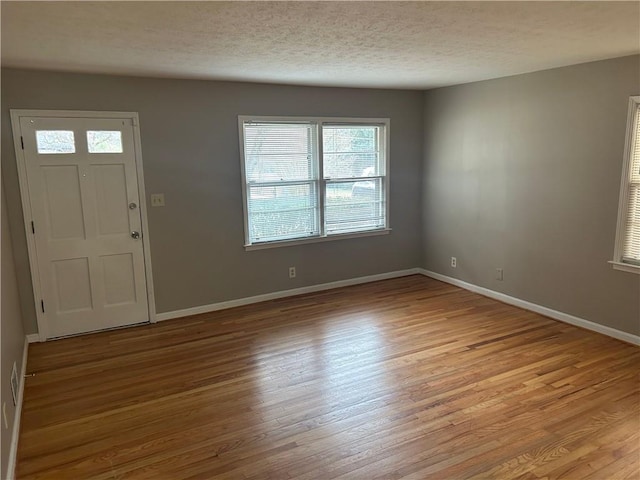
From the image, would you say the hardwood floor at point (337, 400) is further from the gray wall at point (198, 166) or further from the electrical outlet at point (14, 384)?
the gray wall at point (198, 166)

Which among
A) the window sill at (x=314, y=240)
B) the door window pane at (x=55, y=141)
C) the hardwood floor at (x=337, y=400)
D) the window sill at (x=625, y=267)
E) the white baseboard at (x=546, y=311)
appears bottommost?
the hardwood floor at (x=337, y=400)

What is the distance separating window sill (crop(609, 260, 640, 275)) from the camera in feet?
11.7

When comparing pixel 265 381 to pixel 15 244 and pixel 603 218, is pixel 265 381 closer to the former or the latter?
pixel 15 244

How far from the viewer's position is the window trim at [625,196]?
137 inches

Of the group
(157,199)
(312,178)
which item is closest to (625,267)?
(312,178)

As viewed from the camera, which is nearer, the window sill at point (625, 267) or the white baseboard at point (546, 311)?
the window sill at point (625, 267)

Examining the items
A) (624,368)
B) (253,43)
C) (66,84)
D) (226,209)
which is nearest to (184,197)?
(226,209)

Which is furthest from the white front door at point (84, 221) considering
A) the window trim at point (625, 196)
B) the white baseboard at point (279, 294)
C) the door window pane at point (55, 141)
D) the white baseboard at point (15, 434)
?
the window trim at point (625, 196)

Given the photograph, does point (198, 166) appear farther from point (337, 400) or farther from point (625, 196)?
point (625, 196)

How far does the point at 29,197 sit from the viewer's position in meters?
3.73

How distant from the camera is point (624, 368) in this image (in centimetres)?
325

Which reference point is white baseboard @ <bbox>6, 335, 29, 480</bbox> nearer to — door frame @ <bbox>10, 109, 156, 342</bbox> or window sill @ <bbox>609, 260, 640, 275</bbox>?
door frame @ <bbox>10, 109, 156, 342</bbox>

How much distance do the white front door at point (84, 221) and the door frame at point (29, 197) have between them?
0.02 metres

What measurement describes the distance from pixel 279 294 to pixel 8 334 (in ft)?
8.84
